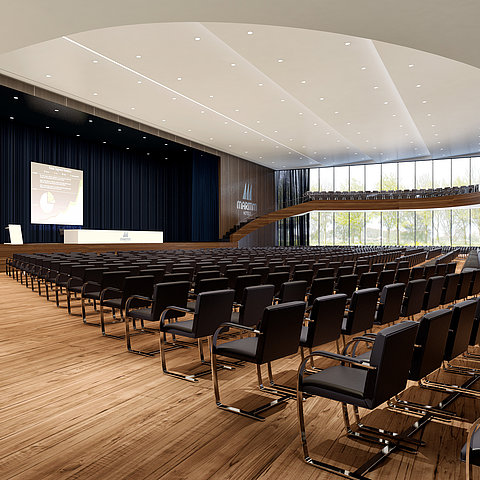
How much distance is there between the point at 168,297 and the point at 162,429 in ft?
6.15

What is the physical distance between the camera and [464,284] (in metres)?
6.30

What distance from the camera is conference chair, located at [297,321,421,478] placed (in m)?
2.29

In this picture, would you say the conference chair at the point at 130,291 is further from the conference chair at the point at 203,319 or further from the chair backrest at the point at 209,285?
Result: the conference chair at the point at 203,319

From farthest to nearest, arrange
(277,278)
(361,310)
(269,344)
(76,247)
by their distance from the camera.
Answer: (76,247), (277,278), (361,310), (269,344)

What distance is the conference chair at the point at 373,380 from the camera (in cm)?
229

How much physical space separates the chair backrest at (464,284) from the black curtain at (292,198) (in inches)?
1059

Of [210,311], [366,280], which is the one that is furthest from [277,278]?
[210,311]

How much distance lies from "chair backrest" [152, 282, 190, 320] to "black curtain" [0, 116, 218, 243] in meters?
16.7

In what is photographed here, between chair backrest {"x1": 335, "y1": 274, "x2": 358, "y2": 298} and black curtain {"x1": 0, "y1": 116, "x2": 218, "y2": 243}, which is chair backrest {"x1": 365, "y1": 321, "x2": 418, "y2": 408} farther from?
black curtain {"x1": 0, "y1": 116, "x2": 218, "y2": 243}

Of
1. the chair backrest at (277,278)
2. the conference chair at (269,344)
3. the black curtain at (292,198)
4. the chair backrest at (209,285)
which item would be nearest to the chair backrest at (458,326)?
the conference chair at (269,344)

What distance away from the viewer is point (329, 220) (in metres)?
33.2

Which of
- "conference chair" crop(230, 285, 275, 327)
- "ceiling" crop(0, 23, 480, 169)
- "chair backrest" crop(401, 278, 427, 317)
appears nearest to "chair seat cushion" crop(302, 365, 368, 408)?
"conference chair" crop(230, 285, 275, 327)

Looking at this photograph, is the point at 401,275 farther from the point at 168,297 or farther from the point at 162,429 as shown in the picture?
the point at 162,429

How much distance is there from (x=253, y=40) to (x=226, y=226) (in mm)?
17079
